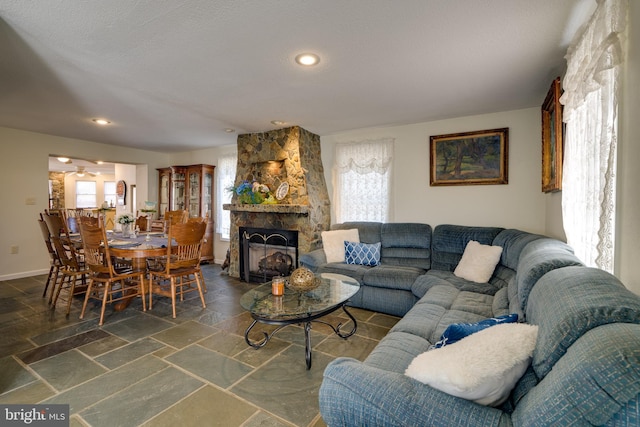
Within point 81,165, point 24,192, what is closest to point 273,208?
point 24,192

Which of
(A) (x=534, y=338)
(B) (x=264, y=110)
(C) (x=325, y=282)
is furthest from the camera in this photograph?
(B) (x=264, y=110)

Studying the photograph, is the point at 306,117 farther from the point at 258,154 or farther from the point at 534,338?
the point at 534,338

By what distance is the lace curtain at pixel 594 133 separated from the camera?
4.60ft

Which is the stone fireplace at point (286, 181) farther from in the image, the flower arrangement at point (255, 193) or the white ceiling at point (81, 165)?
the white ceiling at point (81, 165)

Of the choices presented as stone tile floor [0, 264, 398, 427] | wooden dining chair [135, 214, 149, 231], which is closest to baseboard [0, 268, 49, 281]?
stone tile floor [0, 264, 398, 427]

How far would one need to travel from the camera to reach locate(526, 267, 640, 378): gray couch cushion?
890 mm

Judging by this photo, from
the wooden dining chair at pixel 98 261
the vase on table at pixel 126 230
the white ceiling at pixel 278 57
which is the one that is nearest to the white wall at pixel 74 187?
the white ceiling at pixel 278 57

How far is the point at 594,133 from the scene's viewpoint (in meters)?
1.63

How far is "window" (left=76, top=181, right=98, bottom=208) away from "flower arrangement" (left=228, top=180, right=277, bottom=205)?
897 centimetres

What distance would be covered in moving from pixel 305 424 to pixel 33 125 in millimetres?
5384

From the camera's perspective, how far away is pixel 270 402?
181 centimetres

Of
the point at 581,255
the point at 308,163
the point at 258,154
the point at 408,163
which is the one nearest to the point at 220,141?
the point at 258,154

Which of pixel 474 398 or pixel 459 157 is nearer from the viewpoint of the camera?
pixel 474 398

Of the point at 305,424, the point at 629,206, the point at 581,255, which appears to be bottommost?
the point at 305,424
